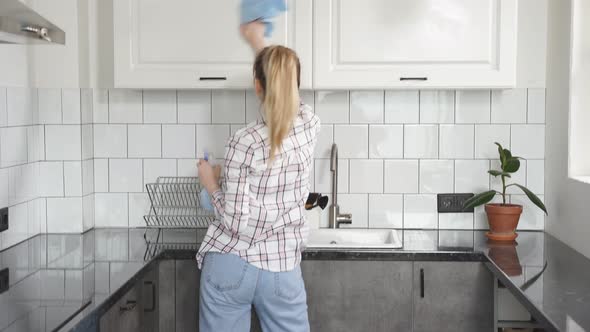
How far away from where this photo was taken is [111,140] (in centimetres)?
350

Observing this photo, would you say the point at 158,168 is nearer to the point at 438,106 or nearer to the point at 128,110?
the point at 128,110

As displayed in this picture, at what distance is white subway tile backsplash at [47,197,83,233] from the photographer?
333 cm

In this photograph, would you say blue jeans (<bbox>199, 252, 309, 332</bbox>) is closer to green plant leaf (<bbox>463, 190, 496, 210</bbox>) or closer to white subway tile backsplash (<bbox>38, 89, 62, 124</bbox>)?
green plant leaf (<bbox>463, 190, 496, 210</bbox>)

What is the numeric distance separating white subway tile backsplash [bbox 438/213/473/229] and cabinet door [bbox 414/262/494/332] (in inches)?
21.1

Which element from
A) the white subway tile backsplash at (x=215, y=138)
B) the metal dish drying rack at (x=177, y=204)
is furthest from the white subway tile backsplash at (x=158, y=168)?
the white subway tile backsplash at (x=215, y=138)

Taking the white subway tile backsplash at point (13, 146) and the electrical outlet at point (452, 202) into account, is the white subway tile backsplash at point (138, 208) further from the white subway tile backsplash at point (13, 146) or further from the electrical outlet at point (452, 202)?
the electrical outlet at point (452, 202)

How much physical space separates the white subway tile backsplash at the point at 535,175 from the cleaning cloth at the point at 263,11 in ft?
4.09

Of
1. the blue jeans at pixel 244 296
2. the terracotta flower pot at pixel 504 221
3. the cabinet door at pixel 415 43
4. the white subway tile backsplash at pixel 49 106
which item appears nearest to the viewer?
the blue jeans at pixel 244 296

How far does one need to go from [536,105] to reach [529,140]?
15 cm

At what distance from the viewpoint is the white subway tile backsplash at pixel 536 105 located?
3416mm

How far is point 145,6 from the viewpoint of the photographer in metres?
3.12

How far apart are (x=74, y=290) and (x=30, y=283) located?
0.18 m

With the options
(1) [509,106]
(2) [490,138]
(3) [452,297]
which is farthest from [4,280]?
(1) [509,106]

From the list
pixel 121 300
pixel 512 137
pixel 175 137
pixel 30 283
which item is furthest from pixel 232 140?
pixel 512 137
